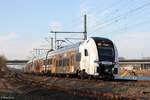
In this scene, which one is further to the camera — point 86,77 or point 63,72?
point 63,72

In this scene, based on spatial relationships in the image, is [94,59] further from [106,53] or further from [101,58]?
[106,53]

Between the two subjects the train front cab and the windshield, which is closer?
the train front cab

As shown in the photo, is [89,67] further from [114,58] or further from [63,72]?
[63,72]

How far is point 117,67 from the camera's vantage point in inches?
1336

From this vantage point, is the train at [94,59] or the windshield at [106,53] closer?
the train at [94,59]

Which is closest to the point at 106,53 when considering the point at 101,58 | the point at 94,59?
the point at 101,58

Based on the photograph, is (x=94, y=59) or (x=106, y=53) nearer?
(x=94, y=59)

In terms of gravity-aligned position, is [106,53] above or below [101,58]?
above

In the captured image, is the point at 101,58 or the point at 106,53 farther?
the point at 106,53

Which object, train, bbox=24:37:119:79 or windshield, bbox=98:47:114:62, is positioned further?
windshield, bbox=98:47:114:62

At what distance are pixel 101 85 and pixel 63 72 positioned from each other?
17.5 meters

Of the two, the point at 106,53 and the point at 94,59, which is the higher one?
the point at 106,53

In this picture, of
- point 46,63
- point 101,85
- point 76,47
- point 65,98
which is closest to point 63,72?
point 76,47

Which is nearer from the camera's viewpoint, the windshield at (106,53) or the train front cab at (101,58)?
the train front cab at (101,58)
